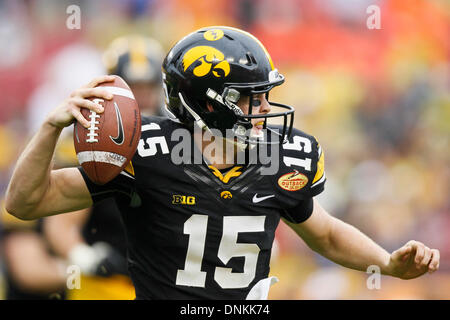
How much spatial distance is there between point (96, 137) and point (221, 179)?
1.71 ft

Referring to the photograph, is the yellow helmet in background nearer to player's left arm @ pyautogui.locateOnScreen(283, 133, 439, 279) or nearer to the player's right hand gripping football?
player's left arm @ pyautogui.locateOnScreen(283, 133, 439, 279)

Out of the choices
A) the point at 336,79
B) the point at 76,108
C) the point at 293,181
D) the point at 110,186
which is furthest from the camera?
the point at 336,79

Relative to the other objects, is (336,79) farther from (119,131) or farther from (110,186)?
(119,131)

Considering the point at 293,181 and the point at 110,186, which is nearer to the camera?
the point at 110,186

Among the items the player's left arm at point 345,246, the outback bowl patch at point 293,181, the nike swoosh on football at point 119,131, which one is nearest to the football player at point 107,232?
the player's left arm at point 345,246

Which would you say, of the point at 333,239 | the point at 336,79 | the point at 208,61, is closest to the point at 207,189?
the point at 208,61

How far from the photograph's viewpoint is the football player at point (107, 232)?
3.77 m

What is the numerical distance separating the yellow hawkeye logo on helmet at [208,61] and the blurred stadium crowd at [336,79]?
4.59 m

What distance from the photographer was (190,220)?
2453mm

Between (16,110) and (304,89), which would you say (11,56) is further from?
(304,89)

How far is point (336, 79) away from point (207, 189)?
546 centimetres

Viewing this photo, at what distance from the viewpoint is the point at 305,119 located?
291 inches

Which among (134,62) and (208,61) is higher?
(208,61)

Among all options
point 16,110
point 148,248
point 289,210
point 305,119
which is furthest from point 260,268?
point 16,110
